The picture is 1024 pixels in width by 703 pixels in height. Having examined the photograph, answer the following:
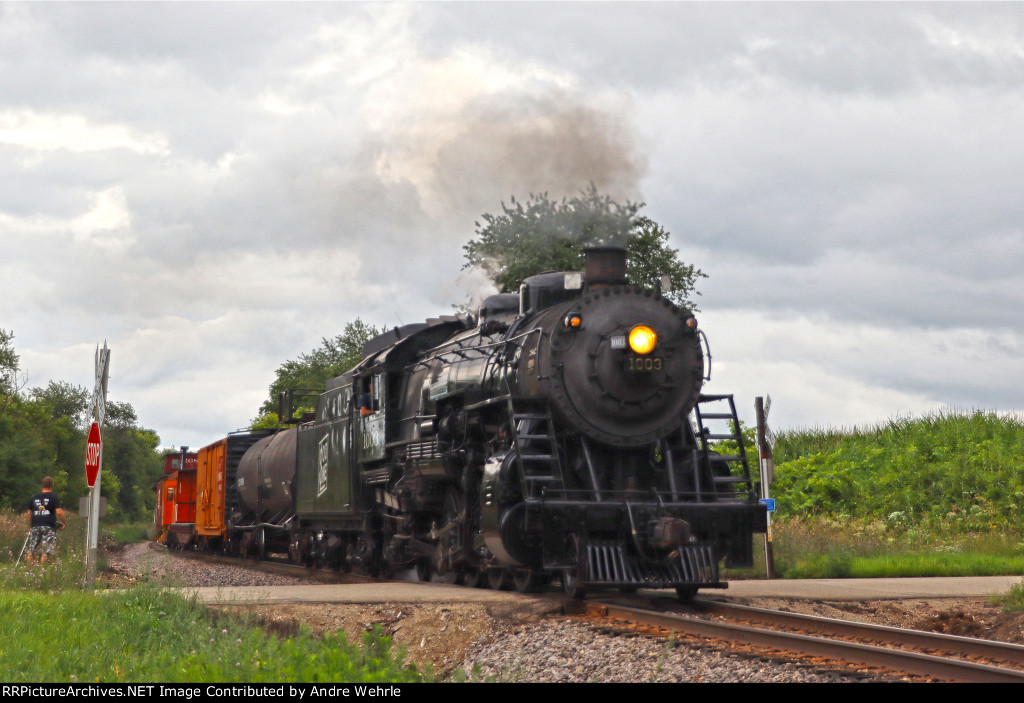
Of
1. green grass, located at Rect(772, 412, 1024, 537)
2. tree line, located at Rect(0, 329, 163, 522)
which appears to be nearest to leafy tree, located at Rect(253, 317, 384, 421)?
tree line, located at Rect(0, 329, 163, 522)

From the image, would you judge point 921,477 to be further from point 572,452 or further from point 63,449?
point 63,449

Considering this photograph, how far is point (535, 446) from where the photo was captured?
11.6 meters

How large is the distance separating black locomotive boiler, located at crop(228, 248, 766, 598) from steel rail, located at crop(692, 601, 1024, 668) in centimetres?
104

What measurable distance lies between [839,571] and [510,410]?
8.54m

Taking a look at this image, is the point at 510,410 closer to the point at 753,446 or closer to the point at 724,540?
the point at 724,540

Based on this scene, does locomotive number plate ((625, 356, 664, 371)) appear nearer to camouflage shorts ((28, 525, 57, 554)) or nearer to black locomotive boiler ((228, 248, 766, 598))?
black locomotive boiler ((228, 248, 766, 598))

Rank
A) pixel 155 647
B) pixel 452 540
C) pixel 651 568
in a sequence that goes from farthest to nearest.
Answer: pixel 452 540
pixel 651 568
pixel 155 647

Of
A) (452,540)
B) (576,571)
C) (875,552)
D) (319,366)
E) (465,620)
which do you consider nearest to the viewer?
(465,620)

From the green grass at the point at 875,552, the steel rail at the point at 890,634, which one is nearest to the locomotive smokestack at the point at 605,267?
the steel rail at the point at 890,634

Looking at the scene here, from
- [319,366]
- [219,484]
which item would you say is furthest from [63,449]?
[219,484]

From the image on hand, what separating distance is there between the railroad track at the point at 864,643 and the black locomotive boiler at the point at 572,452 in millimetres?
822

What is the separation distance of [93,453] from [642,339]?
6034 millimetres
